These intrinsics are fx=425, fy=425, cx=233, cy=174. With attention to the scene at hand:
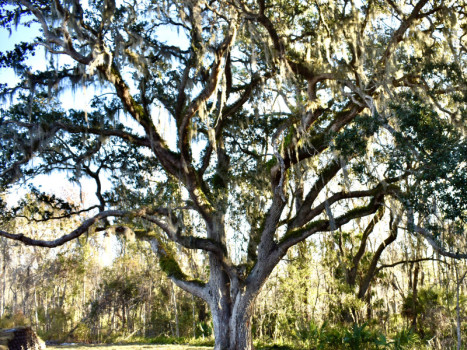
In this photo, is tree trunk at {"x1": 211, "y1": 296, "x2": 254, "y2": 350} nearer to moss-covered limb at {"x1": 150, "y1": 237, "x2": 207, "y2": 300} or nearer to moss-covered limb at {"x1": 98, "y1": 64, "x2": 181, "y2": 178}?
moss-covered limb at {"x1": 150, "y1": 237, "x2": 207, "y2": 300}

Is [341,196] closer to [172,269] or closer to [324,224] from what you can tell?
[324,224]

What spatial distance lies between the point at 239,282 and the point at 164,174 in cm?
336

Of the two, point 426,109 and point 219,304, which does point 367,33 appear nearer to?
point 426,109

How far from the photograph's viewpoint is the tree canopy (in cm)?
721

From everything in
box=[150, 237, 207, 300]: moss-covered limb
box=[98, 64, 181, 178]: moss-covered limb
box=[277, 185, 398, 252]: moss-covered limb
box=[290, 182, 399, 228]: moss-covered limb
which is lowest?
box=[150, 237, 207, 300]: moss-covered limb

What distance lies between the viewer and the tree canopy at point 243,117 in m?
7.21

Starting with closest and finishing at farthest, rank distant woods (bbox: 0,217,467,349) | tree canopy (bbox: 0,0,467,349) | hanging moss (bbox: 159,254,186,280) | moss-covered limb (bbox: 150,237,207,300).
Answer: tree canopy (bbox: 0,0,467,349) < moss-covered limb (bbox: 150,237,207,300) < hanging moss (bbox: 159,254,186,280) < distant woods (bbox: 0,217,467,349)

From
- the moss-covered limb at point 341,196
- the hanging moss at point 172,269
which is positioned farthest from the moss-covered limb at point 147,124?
the moss-covered limb at point 341,196

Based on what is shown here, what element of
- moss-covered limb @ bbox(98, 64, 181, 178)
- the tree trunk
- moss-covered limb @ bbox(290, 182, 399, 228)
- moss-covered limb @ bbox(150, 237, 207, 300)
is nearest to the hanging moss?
moss-covered limb @ bbox(150, 237, 207, 300)

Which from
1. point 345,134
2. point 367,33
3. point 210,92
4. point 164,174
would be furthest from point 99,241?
point 367,33

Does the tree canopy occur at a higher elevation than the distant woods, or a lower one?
higher

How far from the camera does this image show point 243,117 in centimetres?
1031

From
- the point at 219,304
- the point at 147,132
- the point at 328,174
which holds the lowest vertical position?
the point at 219,304

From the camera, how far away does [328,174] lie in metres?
9.32
